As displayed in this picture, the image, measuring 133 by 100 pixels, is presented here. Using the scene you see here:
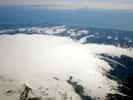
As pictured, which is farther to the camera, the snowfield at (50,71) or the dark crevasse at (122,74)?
the dark crevasse at (122,74)

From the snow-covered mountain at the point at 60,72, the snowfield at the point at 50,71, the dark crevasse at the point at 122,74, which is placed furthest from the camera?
the dark crevasse at the point at 122,74

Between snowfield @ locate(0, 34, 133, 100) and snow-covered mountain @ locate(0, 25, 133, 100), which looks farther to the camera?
snow-covered mountain @ locate(0, 25, 133, 100)

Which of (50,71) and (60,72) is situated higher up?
(50,71)

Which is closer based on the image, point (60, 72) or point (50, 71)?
point (50, 71)

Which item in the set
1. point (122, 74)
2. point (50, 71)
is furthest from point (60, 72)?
point (122, 74)

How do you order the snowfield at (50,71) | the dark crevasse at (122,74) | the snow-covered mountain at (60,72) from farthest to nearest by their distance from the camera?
the dark crevasse at (122,74) < the snow-covered mountain at (60,72) < the snowfield at (50,71)

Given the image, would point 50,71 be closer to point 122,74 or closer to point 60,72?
point 60,72

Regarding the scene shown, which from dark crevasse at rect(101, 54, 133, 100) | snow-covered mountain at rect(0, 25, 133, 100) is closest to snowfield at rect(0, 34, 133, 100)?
snow-covered mountain at rect(0, 25, 133, 100)

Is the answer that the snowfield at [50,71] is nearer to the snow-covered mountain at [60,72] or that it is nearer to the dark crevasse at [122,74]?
the snow-covered mountain at [60,72]

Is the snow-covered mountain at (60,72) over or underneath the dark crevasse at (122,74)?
over

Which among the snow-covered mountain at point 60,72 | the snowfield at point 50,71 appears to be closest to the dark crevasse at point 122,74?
the snow-covered mountain at point 60,72

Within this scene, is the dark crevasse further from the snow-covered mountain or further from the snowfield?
the snowfield

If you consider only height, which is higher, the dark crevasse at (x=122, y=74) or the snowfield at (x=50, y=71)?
the snowfield at (x=50, y=71)
